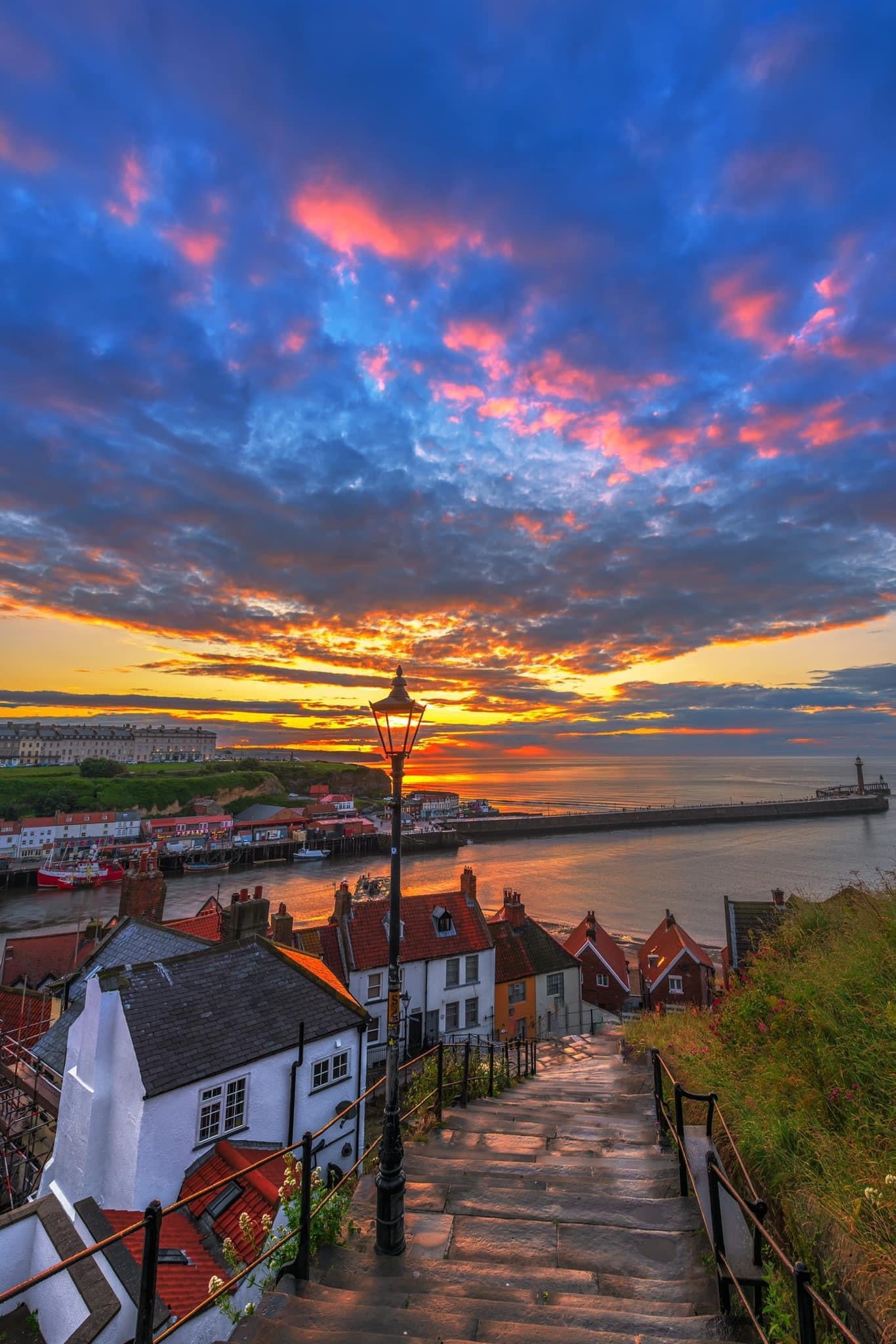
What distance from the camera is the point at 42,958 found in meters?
28.7

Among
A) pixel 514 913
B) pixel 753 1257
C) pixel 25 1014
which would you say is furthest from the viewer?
pixel 514 913

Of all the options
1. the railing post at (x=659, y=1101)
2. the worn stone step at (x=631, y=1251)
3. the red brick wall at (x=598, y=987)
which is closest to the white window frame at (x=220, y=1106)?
the railing post at (x=659, y=1101)

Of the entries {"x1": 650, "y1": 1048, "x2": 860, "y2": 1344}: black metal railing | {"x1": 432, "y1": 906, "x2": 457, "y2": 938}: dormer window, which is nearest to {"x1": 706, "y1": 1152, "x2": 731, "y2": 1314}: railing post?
{"x1": 650, "y1": 1048, "x2": 860, "y2": 1344}: black metal railing

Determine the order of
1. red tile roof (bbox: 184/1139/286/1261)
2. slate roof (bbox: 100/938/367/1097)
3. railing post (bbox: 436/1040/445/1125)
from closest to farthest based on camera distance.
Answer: railing post (bbox: 436/1040/445/1125) < red tile roof (bbox: 184/1139/286/1261) < slate roof (bbox: 100/938/367/1097)

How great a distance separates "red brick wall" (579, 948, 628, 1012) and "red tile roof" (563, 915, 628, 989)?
0.25 metres

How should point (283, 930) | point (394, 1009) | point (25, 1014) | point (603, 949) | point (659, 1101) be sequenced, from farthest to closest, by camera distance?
point (603, 949)
point (283, 930)
point (25, 1014)
point (659, 1101)
point (394, 1009)

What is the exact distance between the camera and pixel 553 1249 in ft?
17.5

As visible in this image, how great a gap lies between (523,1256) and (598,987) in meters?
32.1

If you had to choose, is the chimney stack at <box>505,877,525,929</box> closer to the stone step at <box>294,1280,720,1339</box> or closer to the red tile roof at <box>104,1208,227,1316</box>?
the red tile roof at <box>104,1208,227,1316</box>

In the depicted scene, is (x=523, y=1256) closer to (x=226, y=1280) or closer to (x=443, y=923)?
(x=226, y=1280)

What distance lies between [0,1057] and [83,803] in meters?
112

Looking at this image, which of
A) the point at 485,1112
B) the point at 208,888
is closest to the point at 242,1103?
the point at 485,1112

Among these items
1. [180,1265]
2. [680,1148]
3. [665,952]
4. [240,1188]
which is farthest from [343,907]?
[680,1148]

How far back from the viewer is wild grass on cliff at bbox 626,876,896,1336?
4422 mm
